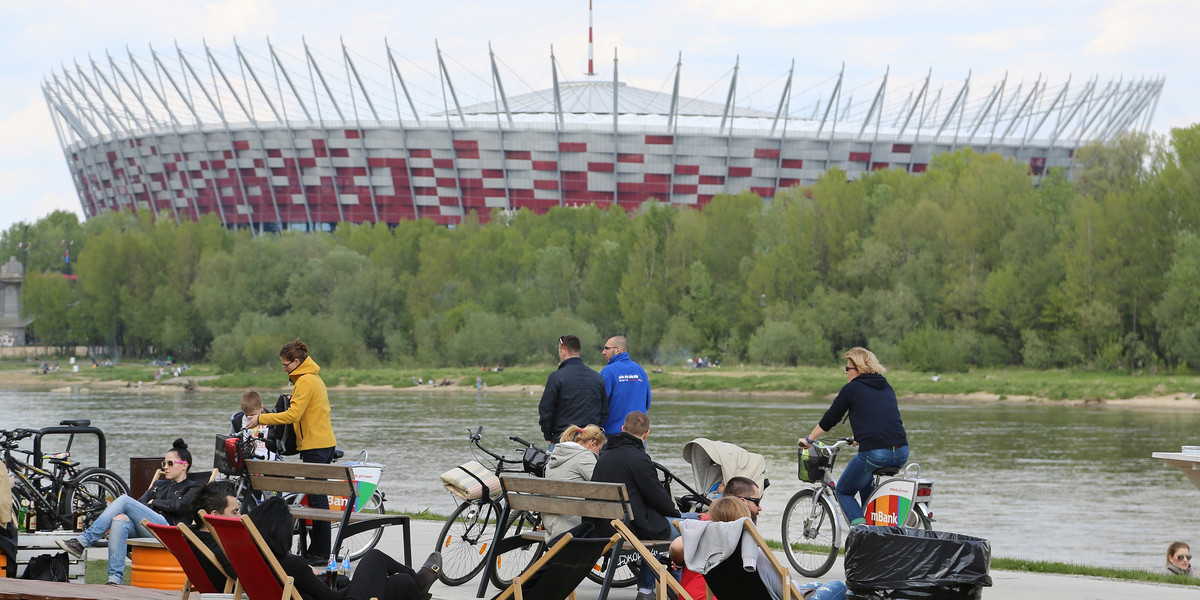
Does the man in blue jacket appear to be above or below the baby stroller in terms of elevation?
above

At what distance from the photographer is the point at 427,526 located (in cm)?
1053

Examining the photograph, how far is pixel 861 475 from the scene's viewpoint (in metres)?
8.13

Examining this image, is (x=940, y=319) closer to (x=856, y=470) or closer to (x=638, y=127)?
(x=638, y=127)

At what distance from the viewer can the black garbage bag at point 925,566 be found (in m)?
5.48

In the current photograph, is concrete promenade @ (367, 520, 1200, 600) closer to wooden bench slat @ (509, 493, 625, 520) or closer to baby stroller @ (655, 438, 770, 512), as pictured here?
baby stroller @ (655, 438, 770, 512)

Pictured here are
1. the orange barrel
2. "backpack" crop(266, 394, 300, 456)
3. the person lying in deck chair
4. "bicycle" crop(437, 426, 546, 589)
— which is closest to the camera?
the person lying in deck chair

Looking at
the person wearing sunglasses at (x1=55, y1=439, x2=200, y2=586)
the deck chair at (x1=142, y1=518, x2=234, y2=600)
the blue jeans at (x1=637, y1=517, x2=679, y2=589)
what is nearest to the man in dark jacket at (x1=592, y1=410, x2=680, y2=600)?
the blue jeans at (x1=637, y1=517, x2=679, y2=589)

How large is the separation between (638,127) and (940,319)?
25.4 m

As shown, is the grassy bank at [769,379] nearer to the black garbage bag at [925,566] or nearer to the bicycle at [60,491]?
the bicycle at [60,491]

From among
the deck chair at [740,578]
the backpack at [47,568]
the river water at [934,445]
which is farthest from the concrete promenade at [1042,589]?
the river water at [934,445]

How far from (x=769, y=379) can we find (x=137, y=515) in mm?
43009

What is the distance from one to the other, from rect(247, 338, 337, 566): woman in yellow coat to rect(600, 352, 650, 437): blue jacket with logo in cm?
205

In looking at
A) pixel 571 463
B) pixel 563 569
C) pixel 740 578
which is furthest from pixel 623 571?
pixel 740 578

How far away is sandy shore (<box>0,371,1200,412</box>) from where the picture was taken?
40.0 metres
